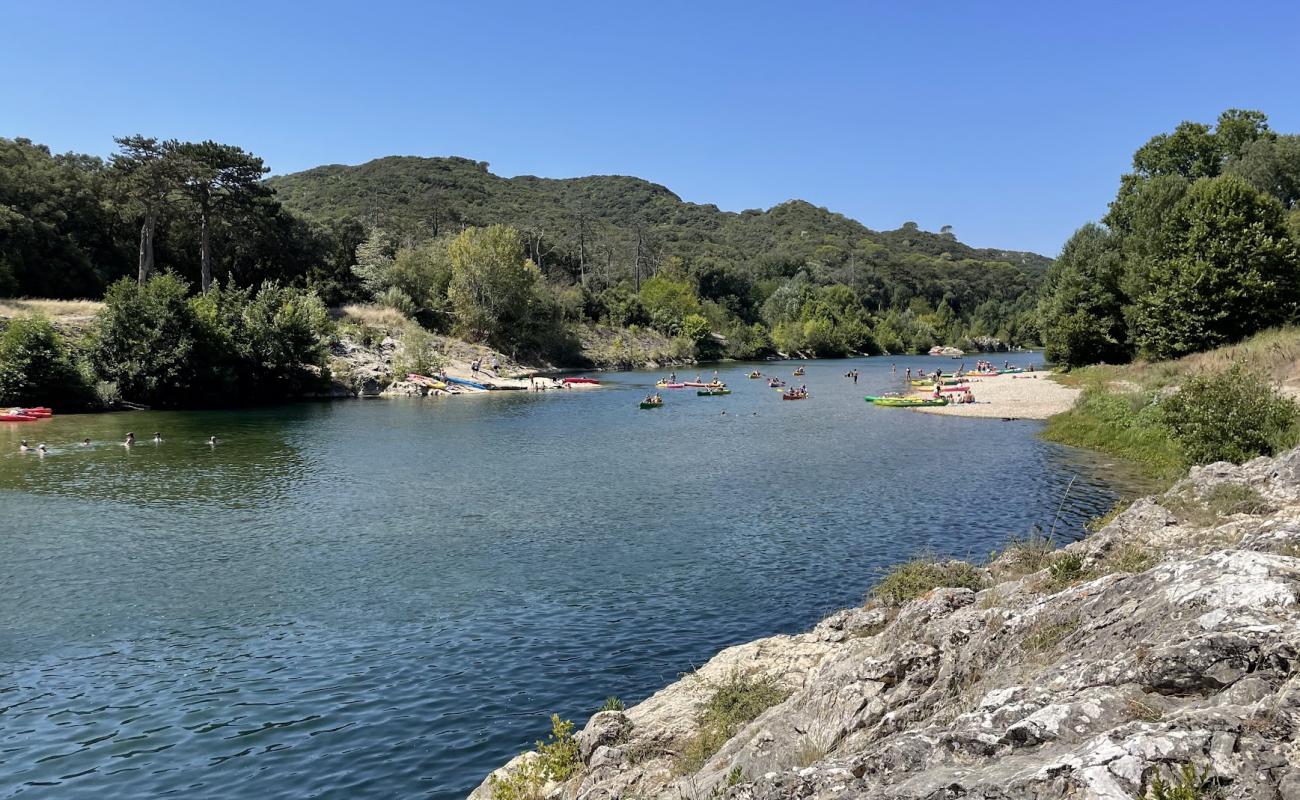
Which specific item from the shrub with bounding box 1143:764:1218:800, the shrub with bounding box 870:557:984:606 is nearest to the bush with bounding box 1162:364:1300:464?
the shrub with bounding box 870:557:984:606

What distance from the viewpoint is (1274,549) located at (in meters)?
9.41

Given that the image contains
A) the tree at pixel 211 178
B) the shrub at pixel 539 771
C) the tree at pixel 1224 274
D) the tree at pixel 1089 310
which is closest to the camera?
the shrub at pixel 539 771

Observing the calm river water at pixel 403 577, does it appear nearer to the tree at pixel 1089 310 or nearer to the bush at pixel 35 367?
the bush at pixel 35 367

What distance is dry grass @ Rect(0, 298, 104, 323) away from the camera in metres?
69.1

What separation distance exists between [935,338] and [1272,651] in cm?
20365

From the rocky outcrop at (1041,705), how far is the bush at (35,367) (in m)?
67.0

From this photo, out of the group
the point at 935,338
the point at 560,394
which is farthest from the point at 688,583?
the point at 935,338

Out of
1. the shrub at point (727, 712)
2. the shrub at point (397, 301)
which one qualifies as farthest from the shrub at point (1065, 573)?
the shrub at point (397, 301)

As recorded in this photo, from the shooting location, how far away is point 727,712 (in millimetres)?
12469

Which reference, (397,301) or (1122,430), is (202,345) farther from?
(1122,430)

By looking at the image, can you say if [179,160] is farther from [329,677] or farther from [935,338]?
[935,338]

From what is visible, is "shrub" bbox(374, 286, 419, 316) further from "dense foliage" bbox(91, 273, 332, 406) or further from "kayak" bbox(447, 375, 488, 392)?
"dense foliage" bbox(91, 273, 332, 406)

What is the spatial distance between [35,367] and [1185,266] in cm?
8860

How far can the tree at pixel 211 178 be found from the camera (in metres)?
85.5
